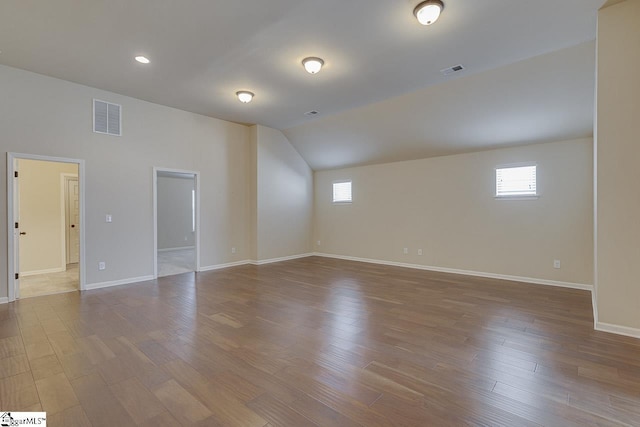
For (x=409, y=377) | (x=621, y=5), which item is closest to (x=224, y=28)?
(x=409, y=377)

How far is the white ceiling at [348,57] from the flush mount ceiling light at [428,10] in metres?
0.08

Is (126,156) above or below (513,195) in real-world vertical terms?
above

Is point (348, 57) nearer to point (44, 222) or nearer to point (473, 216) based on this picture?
point (473, 216)

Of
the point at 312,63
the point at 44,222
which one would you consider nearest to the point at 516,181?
the point at 312,63

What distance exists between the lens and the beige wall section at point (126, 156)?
4.02 metres

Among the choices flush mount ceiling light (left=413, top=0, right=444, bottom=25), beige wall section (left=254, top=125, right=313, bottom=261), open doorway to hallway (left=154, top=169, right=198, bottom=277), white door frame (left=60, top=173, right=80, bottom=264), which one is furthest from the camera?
open doorway to hallway (left=154, top=169, right=198, bottom=277)

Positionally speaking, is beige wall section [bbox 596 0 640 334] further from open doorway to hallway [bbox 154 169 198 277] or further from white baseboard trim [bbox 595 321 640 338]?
open doorway to hallway [bbox 154 169 198 277]

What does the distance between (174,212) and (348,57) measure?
8.15m

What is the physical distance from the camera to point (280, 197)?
7.16 meters

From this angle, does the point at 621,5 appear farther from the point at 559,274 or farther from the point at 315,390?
the point at 315,390

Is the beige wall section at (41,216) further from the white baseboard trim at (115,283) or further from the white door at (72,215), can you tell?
the white baseboard trim at (115,283)

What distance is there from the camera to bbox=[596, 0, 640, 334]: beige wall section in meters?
2.71

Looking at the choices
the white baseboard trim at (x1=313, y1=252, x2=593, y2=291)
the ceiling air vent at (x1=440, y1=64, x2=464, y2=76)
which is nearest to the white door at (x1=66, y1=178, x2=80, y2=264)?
the white baseboard trim at (x1=313, y1=252, x2=593, y2=291)

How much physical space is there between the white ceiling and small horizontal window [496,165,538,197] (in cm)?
52
